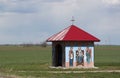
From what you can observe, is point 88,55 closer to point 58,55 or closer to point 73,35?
point 73,35

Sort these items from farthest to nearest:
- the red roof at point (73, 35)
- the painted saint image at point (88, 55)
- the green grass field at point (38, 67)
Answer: the painted saint image at point (88, 55), the red roof at point (73, 35), the green grass field at point (38, 67)

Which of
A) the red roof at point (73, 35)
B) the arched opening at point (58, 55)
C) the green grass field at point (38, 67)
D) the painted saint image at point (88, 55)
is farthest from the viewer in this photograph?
the arched opening at point (58, 55)

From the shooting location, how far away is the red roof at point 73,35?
41.6 m

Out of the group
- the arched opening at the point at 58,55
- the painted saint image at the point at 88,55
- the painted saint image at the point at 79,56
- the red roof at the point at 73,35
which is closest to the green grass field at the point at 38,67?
the arched opening at the point at 58,55

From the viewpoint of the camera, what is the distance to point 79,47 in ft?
137

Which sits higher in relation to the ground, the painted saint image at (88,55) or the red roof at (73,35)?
the red roof at (73,35)

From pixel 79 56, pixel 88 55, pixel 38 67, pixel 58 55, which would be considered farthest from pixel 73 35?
pixel 38 67

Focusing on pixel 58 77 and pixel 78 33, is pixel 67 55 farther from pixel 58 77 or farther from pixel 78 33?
pixel 58 77

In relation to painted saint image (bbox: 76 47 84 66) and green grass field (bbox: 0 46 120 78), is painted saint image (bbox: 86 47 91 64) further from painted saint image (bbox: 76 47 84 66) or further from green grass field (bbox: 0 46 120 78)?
green grass field (bbox: 0 46 120 78)

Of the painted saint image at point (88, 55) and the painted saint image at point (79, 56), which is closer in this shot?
the painted saint image at point (79, 56)

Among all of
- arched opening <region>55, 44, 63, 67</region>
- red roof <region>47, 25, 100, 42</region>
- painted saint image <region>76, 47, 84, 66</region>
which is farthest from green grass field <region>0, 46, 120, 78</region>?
red roof <region>47, 25, 100, 42</region>

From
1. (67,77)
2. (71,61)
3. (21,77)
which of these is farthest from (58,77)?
(71,61)

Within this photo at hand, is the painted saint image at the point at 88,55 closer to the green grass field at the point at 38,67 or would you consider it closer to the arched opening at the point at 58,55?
the green grass field at the point at 38,67

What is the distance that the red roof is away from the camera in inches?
1638
